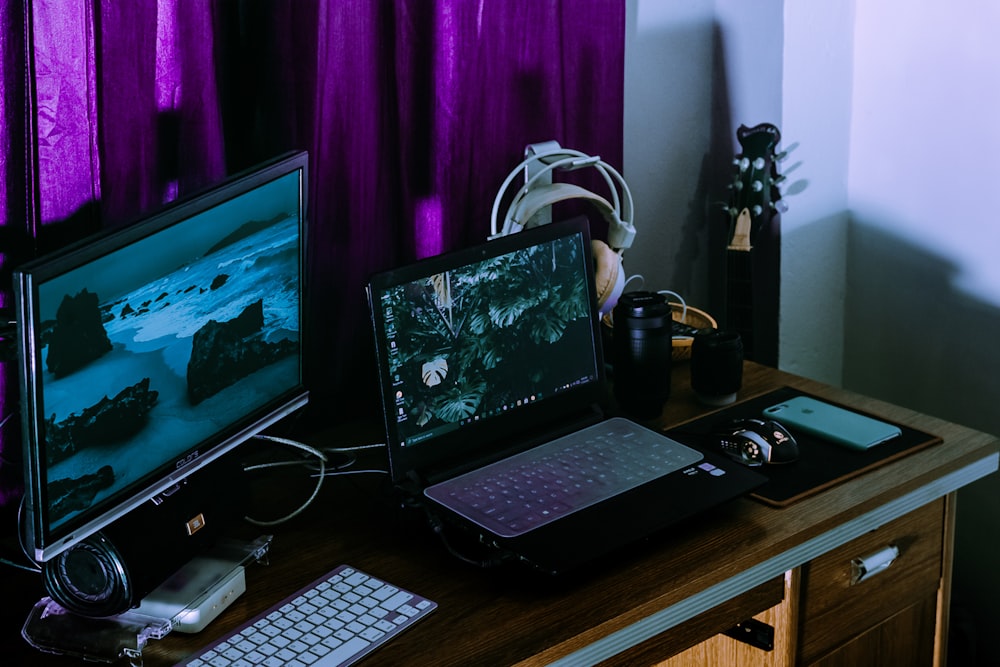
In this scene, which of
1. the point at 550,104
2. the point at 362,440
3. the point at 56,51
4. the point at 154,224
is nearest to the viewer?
the point at 154,224

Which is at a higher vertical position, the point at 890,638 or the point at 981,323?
the point at 981,323

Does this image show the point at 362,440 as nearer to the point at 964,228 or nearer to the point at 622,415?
the point at 622,415

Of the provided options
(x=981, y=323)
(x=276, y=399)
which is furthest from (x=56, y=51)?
(x=981, y=323)

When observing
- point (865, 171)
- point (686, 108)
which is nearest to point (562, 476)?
point (686, 108)

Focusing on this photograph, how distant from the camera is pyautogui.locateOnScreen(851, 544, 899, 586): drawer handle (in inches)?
51.9

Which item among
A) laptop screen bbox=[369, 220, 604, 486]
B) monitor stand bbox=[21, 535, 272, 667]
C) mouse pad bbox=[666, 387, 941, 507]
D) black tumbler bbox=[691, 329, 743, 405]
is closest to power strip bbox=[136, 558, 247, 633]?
monitor stand bbox=[21, 535, 272, 667]

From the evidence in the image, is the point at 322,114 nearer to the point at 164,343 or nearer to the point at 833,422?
the point at 164,343

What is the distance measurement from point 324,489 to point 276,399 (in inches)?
6.3

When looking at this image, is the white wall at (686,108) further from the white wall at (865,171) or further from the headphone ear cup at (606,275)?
the headphone ear cup at (606,275)

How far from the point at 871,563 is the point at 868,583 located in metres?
0.04

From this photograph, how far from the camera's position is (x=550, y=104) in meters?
1.71

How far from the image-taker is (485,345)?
130cm

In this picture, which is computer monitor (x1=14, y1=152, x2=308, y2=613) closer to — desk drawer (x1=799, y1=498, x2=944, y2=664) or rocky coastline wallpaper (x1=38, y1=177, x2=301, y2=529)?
rocky coastline wallpaper (x1=38, y1=177, x2=301, y2=529)

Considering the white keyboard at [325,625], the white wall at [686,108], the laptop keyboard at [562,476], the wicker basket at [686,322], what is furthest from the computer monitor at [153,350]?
the white wall at [686,108]
